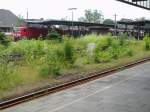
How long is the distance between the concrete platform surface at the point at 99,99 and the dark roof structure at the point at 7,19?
2916 inches

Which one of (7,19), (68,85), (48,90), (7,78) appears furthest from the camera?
(7,19)

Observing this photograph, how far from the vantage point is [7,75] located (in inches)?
596

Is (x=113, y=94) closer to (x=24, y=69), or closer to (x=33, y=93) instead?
(x=33, y=93)

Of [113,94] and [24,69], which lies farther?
[24,69]

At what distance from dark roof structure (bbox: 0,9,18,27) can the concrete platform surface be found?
74.1 meters

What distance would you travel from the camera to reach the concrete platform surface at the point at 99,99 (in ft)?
35.9

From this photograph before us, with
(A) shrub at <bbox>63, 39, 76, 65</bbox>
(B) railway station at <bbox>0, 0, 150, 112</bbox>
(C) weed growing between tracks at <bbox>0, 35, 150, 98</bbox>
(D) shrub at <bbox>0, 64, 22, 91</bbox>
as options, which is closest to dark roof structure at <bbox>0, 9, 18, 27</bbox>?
(C) weed growing between tracks at <bbox>0, 35, 150, 98</bbox>

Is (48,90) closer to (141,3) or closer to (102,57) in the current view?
(102,57)

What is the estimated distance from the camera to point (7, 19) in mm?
93062

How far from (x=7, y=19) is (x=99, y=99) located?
8337cm

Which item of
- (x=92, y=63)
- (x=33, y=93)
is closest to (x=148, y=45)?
(x=92, y=63)

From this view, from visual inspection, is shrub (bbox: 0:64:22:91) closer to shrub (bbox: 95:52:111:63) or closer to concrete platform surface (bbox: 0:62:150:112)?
concrete platform surface (bbox: 0:62:150:112)

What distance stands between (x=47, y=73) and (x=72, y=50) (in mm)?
4038

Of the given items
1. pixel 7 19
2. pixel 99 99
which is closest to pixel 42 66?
pixel 99 99
